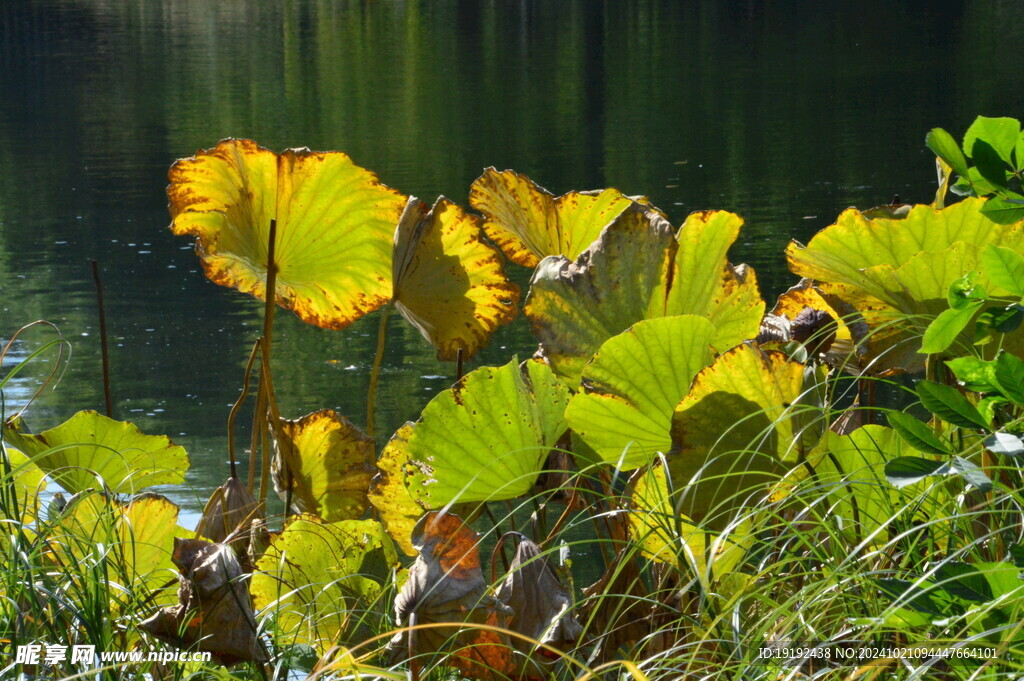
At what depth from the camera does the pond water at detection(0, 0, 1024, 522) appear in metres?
4.11

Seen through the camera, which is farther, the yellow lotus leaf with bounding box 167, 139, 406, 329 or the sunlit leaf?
the yellow lotus leaf with bounding box 167, 139, 406, 329

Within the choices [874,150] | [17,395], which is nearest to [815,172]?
[874,150]

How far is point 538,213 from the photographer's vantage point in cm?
139

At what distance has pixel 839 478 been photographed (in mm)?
1091

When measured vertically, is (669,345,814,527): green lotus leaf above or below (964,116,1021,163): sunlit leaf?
below

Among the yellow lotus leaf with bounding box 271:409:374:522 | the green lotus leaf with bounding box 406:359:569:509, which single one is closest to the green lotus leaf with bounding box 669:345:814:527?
the green lotus leaf with bounding box 406:359:569:509

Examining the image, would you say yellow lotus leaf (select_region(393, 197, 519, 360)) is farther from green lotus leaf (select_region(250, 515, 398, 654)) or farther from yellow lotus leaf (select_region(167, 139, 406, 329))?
green lotus leaf (select_region(250, 515, 398, 654))

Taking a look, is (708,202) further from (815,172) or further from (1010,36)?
(1010,36)

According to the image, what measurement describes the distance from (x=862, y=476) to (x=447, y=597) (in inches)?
15.5

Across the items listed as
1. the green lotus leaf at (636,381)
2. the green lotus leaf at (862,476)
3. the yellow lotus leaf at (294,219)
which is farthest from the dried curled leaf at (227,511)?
the green lotus leaf at (862,476)

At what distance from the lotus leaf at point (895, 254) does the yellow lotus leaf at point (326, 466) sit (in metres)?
0.49

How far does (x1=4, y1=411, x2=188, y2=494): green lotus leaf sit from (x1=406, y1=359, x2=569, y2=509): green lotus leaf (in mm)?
305

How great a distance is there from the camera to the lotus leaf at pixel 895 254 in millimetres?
1219

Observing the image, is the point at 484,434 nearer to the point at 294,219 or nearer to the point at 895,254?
the point at 294,219
